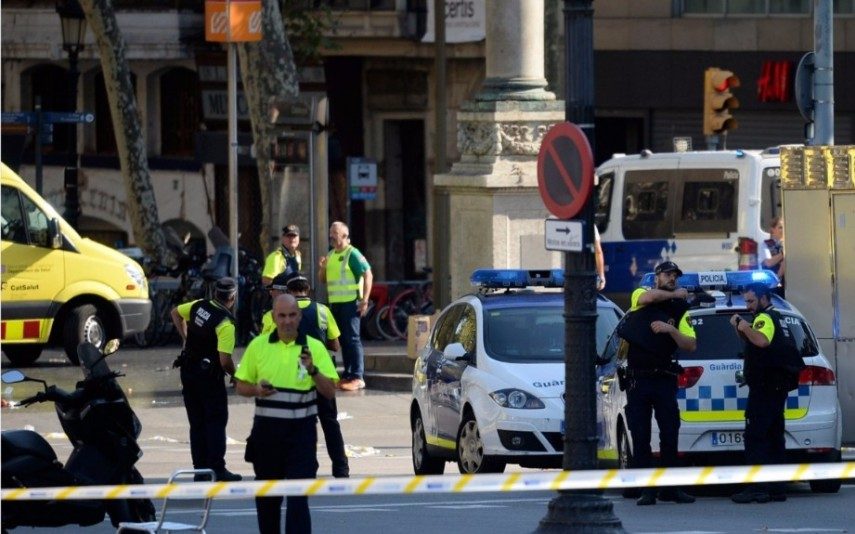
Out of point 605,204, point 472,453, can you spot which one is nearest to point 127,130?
point 605,204

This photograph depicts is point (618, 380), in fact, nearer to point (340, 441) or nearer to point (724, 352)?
point (724, 352)

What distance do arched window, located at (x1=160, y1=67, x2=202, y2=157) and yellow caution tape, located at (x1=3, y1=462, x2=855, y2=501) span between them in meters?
29.0

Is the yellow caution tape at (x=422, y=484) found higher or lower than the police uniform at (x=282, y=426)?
lower

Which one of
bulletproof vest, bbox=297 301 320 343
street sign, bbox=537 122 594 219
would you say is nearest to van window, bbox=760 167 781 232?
bulletproof vest, bbox=297 301 320 343

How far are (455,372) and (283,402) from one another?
15.9 ft

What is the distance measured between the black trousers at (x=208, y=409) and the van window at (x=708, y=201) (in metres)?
11.5

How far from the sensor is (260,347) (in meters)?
11.0

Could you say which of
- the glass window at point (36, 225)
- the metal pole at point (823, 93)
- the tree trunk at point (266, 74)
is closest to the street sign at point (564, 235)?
the metal pole at point (823, 93)

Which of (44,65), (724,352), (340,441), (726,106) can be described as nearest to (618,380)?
(724,352)

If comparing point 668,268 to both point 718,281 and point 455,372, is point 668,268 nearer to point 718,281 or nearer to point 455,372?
point 718,281

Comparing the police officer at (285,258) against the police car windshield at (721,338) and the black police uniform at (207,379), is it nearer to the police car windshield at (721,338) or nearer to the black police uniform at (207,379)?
the black police uniform at (207,379)

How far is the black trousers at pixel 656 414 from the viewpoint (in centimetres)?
1373

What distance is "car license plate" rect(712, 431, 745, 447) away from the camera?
14.3m

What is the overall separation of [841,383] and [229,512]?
5.00 metres
